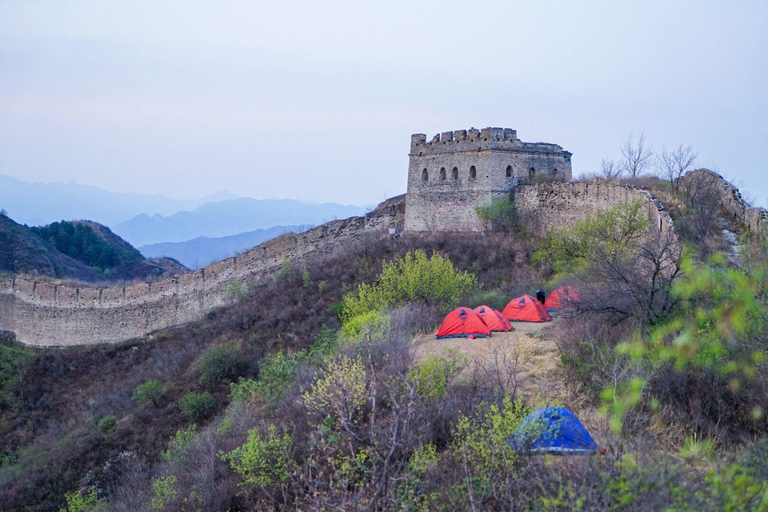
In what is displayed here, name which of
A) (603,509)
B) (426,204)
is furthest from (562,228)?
(603,509)

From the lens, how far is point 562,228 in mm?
21250

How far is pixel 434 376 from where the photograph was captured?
10141 mm

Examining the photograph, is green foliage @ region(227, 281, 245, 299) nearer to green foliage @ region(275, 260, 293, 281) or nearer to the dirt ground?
green foliage @ region(275, 260, 293, 281)

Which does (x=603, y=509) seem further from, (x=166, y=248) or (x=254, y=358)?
(x=166, y=248)

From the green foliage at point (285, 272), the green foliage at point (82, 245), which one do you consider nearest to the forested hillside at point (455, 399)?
the green foliage at point (285, 272)

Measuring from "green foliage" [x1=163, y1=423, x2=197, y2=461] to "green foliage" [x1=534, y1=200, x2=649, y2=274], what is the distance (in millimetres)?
Result: 9201

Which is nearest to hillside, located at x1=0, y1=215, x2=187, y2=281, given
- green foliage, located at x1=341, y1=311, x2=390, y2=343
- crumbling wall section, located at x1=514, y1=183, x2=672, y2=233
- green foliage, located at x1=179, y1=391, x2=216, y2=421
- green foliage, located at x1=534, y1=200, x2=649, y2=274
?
green foliage, located at x1=179, y1=391, x2=216, y2=421

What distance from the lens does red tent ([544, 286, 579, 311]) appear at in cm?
1217

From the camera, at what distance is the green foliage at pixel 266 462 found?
356 inches

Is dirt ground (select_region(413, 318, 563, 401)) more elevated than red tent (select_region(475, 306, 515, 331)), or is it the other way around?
red tent (select_region(475, 306, 515, 331))

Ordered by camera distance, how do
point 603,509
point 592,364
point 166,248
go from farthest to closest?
point 166,248 < point 592,364 < point 603,509

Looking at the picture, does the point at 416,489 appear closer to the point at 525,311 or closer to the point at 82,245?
the point at 525,311

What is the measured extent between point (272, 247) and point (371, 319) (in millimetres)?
11073

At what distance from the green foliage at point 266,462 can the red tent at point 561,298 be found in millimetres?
5408
